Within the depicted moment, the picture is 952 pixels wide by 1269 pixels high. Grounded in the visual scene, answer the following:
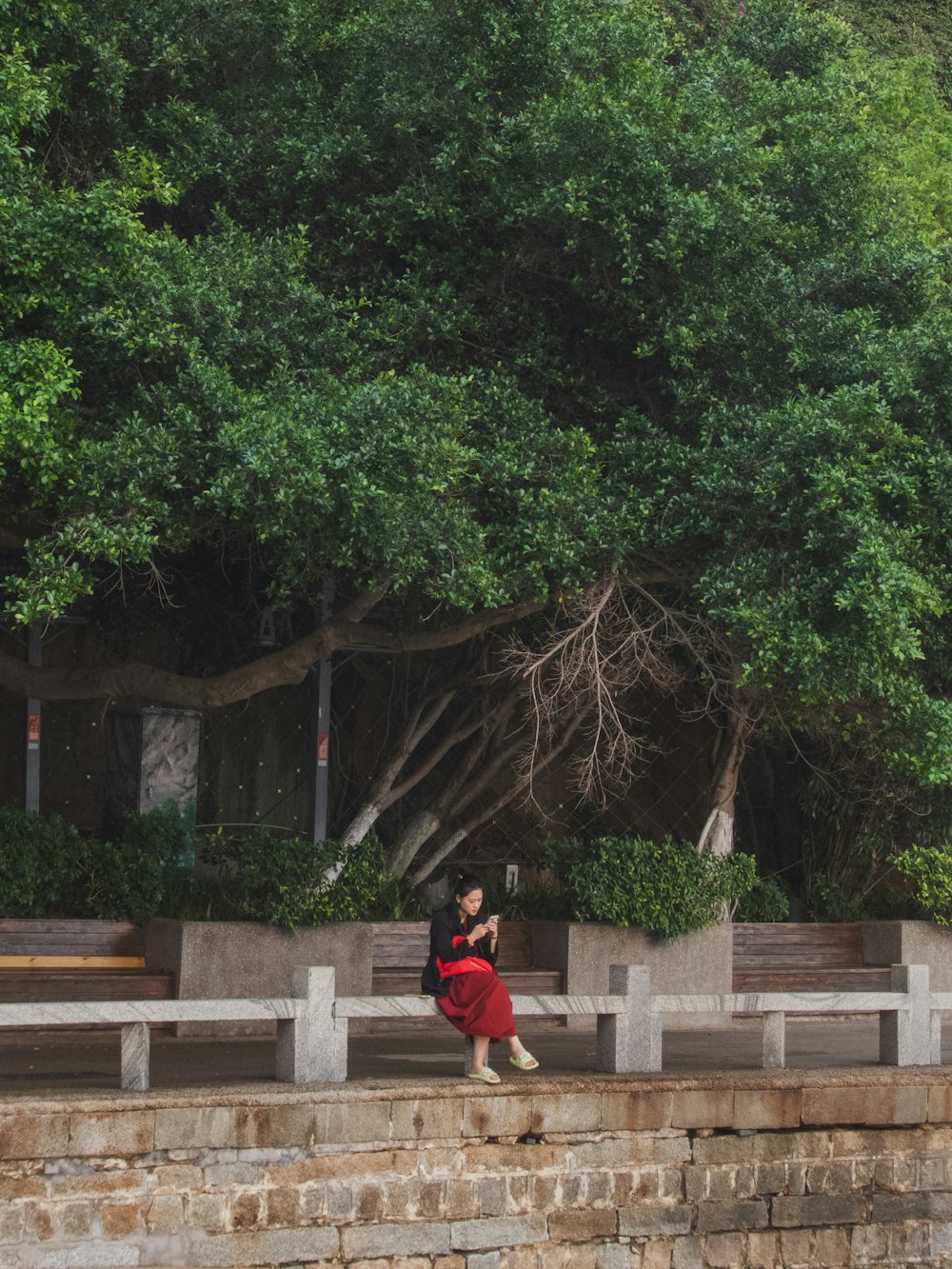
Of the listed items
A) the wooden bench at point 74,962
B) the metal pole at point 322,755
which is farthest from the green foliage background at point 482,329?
the metal pole at point 322,755

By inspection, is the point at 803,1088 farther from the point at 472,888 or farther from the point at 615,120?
the point at 615,120

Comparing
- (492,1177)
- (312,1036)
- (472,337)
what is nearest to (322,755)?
(472,337)

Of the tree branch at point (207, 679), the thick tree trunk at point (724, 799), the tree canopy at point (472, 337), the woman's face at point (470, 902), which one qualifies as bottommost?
the woman's face at point (470, 902)

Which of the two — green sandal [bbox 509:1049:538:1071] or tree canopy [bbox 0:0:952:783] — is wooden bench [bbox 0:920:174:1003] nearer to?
tree canopy [bbox 0:0:952:783]

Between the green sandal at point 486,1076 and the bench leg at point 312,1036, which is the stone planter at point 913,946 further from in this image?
the bench leg at point 312,1036

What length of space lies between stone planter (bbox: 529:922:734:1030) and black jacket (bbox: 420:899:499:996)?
354cm

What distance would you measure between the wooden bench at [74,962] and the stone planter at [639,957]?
318cm

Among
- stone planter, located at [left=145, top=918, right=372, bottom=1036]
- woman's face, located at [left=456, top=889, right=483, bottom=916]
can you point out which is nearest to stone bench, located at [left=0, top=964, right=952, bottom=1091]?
woman's face, located at [left=456, top=889, right=483, bottom=916]

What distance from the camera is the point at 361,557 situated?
10.6m

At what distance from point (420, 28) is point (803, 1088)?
7952 mm

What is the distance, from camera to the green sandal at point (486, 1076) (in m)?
8.52

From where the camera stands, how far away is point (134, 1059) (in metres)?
7.77

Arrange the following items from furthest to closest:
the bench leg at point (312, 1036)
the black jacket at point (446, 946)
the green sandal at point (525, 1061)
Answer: the green sandal at point (525, 1061) → the black jacket at point (446, 946) → the bench leg at point (312, 1036)

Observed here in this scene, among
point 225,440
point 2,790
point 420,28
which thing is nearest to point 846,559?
point 225,440
